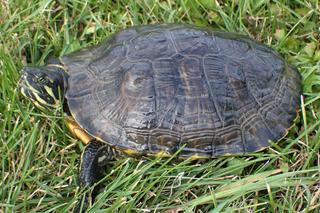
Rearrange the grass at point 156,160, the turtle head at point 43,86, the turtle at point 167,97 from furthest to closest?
the turtle head at point 43,86 < the turtle at point 167,97 < the grass at point 156,160

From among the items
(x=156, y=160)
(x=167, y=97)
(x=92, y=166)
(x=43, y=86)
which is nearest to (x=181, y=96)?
(x=167, y=97)

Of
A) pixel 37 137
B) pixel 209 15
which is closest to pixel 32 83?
pixel 37 137

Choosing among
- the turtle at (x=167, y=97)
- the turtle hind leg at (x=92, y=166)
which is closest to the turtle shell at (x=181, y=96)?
the turtle at (x=167, y=97)

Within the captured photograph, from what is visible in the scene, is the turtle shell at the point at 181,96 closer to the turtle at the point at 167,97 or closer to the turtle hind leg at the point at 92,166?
the turtle at the point at 167,97

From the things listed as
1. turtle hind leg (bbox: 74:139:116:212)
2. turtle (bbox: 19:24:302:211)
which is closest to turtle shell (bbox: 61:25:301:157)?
turtle (bbox: 19:24:302:211)

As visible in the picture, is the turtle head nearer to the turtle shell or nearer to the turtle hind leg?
the turtle shell

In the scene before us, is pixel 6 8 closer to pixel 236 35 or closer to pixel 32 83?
pixel 32 83
